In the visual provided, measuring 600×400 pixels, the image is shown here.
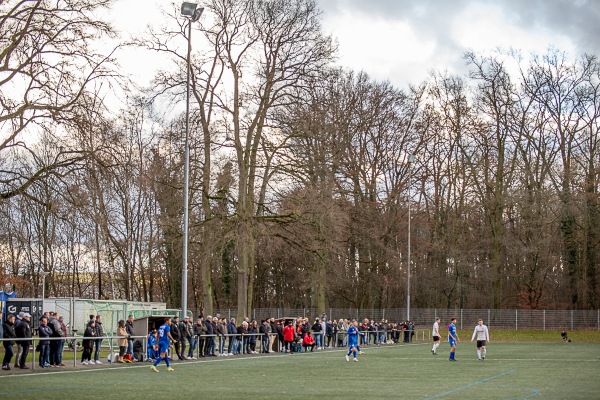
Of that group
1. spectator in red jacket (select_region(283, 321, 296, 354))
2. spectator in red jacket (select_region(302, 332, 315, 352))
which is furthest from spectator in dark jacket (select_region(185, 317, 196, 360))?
spectator in red jacket (select_region(302, 332, 315, 352))

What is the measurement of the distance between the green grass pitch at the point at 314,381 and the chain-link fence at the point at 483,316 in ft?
111

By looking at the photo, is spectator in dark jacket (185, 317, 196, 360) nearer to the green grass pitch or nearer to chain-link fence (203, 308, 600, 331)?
the green grass pitch

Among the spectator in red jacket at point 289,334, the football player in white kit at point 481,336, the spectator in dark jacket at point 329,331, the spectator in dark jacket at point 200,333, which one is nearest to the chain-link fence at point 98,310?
the spectator in red jacket at point 289,334

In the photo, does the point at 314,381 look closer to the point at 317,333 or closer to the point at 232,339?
the point at 232,339

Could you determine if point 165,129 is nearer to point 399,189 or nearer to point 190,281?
point 399,189

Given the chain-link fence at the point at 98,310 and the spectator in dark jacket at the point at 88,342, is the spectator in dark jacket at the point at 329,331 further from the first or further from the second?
the spectator in dark jacket at the point at 88,342

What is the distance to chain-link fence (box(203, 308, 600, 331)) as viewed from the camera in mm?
61938

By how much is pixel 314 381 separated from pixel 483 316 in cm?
4585

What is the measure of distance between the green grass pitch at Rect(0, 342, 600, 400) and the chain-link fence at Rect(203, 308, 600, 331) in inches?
1335

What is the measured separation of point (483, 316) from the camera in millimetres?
64375

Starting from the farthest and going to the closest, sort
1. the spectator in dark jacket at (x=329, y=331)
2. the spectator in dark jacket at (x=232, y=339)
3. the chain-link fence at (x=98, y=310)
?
the spectator in dark jacket at (x=329, y=331) < the chain-link fence at (x=98, y=310) < the spectator in dark jacket at (x=232, y=339)

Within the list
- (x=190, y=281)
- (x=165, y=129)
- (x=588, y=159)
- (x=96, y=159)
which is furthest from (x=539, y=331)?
(x=96, y=159)

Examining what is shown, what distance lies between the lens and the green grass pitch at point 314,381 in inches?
671

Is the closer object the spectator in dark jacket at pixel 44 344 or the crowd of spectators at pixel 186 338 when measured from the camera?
the crowd of spectators at pixel 186 338
